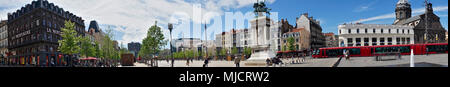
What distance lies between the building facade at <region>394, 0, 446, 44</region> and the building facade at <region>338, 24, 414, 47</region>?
0.49 ft

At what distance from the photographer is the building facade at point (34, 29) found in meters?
6.18

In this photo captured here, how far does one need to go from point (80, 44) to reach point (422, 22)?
11.3 m

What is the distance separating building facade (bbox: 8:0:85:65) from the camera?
618cm

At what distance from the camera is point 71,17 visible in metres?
6.30

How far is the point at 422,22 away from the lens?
4.94 metres

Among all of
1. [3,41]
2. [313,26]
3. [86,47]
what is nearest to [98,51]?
[86,47]

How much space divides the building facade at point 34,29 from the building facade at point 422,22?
8267 mm

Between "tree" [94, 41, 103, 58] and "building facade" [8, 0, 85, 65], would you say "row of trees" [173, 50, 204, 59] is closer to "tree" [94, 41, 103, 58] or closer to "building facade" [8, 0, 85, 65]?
"tree" [94, 41, 103, 58]

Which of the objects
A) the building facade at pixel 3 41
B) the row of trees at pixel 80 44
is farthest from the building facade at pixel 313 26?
the building facade at pixel 3 41
